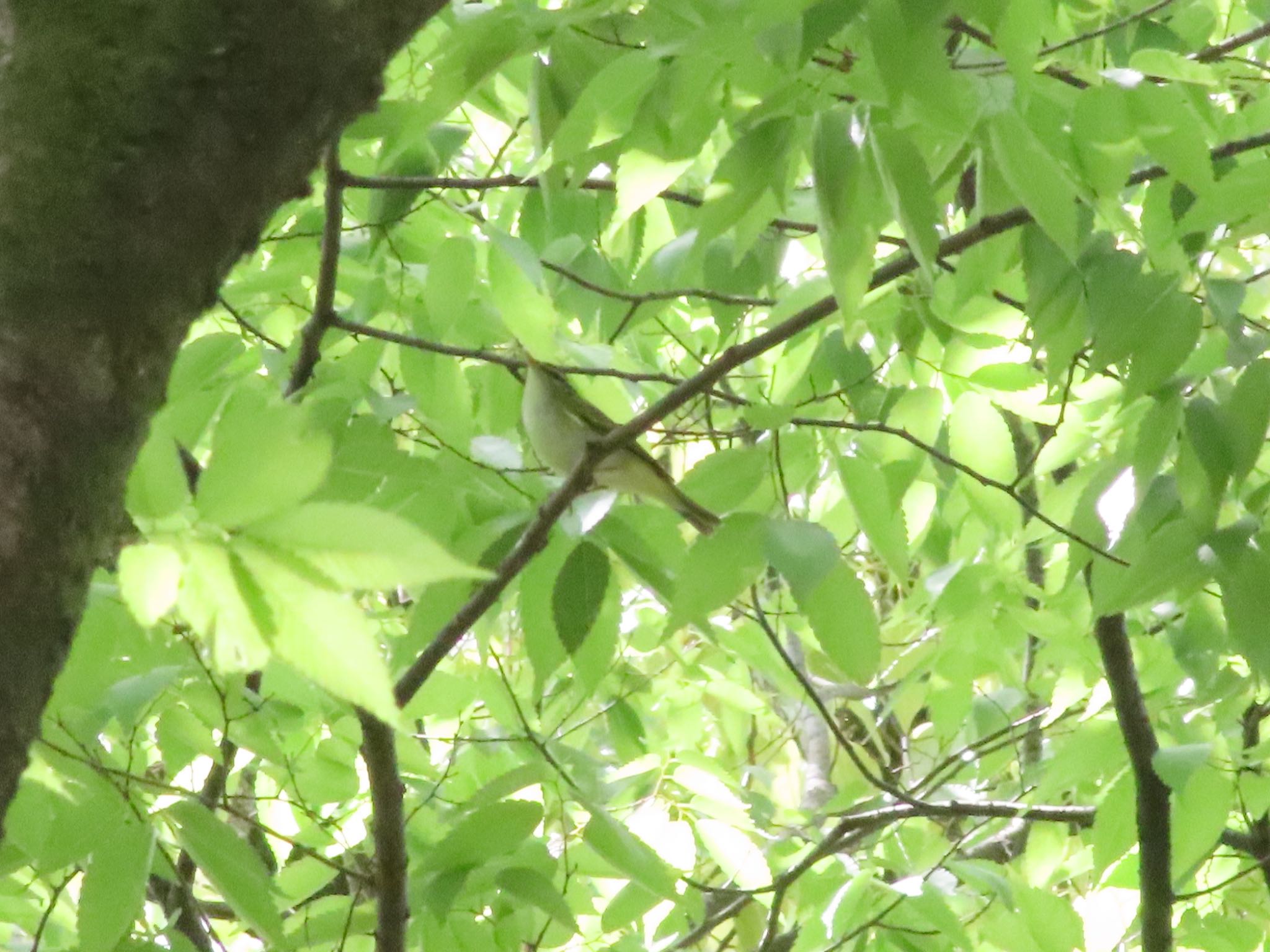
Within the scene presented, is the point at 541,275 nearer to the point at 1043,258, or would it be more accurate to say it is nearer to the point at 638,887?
the point at 1043,258

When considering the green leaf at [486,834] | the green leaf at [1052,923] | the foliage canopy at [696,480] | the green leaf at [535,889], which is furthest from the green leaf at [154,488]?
the green leaf at [1052,923]

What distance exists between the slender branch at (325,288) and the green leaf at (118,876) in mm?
487

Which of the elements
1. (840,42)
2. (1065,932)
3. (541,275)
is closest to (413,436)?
(541,275)

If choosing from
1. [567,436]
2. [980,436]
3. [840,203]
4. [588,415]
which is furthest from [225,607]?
[588,415]

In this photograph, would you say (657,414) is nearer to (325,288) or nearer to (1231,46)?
(325,288)

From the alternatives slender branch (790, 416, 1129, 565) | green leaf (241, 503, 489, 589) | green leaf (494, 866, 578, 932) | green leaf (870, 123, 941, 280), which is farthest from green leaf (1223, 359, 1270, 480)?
green leaf (241, 503, 489, 589)

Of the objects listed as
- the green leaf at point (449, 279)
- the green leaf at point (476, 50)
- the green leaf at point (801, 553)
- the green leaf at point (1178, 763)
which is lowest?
the green leaf at point (1178, 763)

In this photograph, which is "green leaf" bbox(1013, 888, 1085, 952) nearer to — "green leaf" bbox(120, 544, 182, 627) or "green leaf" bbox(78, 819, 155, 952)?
"green leaf" bbox(78, 819, 155, 952)

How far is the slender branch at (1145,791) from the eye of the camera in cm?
172

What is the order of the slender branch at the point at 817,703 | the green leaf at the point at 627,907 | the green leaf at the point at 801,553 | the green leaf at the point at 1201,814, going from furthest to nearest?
1. the slender branch at the point at 817,703
2. the green leaf at the point at 627,907
3. the green leaf at the point at 1201,814
4. the green leaf at the point at 801,553

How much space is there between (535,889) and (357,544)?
34.3 inches

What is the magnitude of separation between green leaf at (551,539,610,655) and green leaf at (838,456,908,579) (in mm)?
268

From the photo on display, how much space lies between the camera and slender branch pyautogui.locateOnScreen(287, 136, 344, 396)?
134cm

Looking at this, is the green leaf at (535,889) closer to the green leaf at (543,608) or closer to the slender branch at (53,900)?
the green leaf at (543,608)
